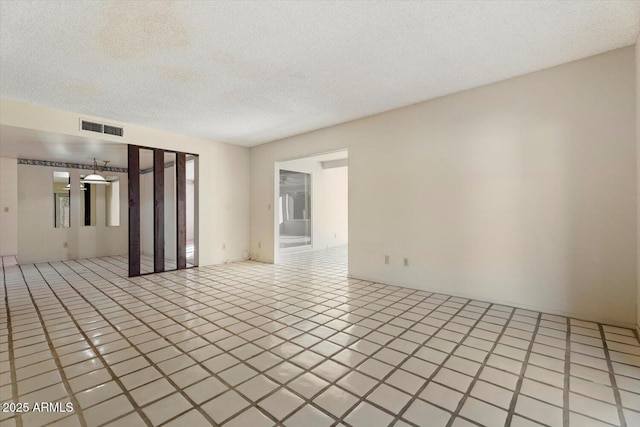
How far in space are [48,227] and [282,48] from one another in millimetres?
7526

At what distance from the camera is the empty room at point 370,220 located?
1781mm

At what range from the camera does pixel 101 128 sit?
14.8ft

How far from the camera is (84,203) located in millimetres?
7289

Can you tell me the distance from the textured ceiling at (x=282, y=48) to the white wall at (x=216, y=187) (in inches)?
48.3

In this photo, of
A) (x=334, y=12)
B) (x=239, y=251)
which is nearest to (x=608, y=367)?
(x=334, y=12)

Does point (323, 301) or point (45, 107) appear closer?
point (323, 301)

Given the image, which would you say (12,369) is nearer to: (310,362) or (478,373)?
(310,362)

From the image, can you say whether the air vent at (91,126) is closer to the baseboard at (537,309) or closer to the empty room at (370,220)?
the empty room at (370,220)

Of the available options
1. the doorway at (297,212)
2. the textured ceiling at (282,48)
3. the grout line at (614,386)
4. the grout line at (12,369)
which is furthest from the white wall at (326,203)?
the grout line at (614,386)

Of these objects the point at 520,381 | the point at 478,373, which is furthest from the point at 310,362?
the point at 520,381

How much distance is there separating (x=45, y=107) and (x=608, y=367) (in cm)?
671

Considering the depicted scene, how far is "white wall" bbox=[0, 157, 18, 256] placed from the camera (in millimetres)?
6285

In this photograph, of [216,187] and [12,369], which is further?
[216,187]

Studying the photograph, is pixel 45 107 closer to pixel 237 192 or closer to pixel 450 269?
pixel 237 192
